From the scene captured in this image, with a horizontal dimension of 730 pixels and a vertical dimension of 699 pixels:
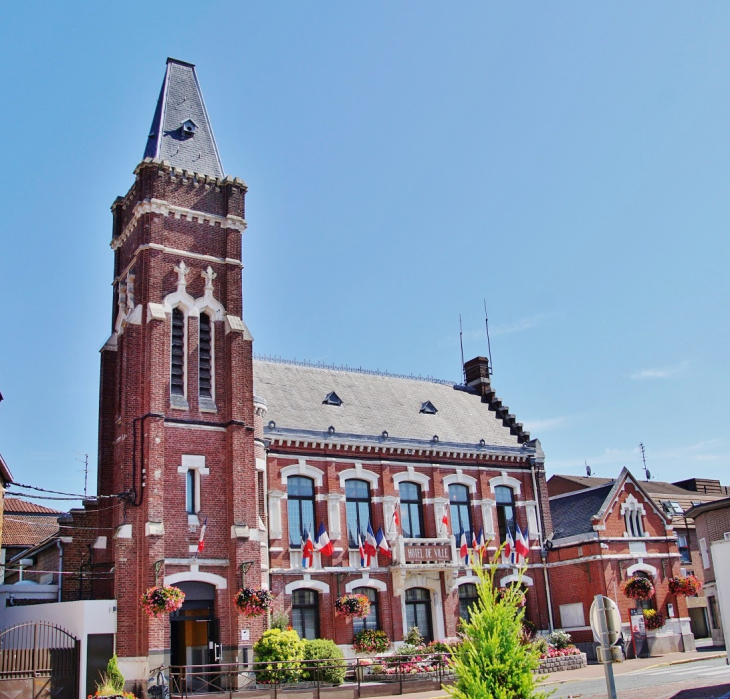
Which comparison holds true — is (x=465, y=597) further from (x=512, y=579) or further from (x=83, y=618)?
(x=83, y=618)

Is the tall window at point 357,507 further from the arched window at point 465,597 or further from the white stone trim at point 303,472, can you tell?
the arched window at point 465,597

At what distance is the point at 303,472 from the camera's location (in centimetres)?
3253

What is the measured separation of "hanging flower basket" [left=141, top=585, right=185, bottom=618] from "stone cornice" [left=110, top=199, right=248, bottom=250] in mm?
12832

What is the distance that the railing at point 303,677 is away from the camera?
2347cm

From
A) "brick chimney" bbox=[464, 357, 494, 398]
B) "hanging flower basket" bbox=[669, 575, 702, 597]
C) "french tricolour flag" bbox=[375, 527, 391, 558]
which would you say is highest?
"brick chimney" bbox=[464, 357, 494, 398]

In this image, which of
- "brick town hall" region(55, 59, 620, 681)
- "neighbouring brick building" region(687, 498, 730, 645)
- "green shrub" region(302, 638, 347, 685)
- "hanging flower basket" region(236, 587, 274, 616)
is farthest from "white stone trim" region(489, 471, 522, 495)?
"hanging flower basket" region(236, 587, 274, 616)

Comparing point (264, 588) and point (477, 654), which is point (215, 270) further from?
point (477, 654)

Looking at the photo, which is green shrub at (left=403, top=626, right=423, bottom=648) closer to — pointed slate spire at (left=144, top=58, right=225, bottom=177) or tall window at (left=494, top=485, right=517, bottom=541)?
tall window at (left=494, top=485, right=517, bottom=541)

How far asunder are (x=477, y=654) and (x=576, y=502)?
28.1 meters

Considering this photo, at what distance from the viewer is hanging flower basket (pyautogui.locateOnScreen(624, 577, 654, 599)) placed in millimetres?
34778

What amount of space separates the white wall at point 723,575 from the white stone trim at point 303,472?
52.3 ft

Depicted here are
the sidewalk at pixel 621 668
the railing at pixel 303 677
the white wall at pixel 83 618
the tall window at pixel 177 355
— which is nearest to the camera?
the railing at pixel 303 677

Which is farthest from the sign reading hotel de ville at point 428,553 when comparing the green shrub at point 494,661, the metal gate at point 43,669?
the green shrub at point 494,661

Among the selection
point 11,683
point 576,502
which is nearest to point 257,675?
point 11,683
